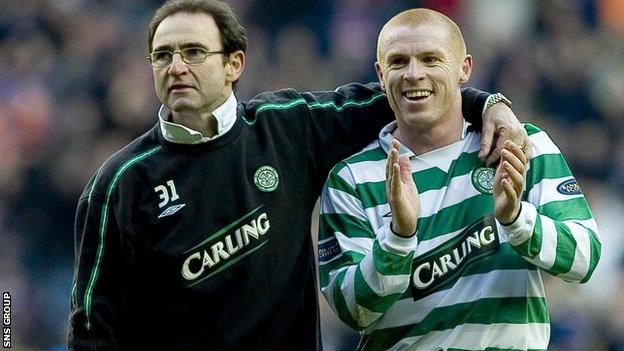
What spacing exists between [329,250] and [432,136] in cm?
58

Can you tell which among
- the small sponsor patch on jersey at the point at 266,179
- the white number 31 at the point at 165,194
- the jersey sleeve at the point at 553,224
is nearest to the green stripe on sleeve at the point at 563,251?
the jersey sleeve at the point at 553,224

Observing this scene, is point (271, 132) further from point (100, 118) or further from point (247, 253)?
point (100, 118)

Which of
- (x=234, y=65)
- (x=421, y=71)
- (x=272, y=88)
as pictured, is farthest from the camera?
(x=272, y=88)

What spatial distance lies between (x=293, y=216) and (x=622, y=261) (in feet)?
16.7

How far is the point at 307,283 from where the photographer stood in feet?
18.5

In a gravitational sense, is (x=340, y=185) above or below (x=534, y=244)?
above

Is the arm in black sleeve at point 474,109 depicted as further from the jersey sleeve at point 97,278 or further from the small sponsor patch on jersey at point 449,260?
the jersey sleeve at point 97,278

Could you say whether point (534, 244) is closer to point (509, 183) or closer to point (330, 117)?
point (509, 183)

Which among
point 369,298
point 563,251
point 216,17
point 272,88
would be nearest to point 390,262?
point 369,298

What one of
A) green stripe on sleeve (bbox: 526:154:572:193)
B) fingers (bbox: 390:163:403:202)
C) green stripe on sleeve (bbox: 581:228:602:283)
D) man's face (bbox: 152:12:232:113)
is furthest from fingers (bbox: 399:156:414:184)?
man's face (bbox: 152:12:232:113)

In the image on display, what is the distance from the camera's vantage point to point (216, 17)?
568 centimetres

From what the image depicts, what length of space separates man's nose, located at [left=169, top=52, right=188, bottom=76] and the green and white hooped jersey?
0.76 metres

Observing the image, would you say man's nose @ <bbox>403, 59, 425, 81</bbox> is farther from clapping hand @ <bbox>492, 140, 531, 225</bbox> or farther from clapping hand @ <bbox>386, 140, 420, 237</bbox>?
clapping hand @ <bbox>492, 140, 531, 225</bbox>

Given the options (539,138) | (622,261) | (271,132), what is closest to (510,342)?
(539,138)
